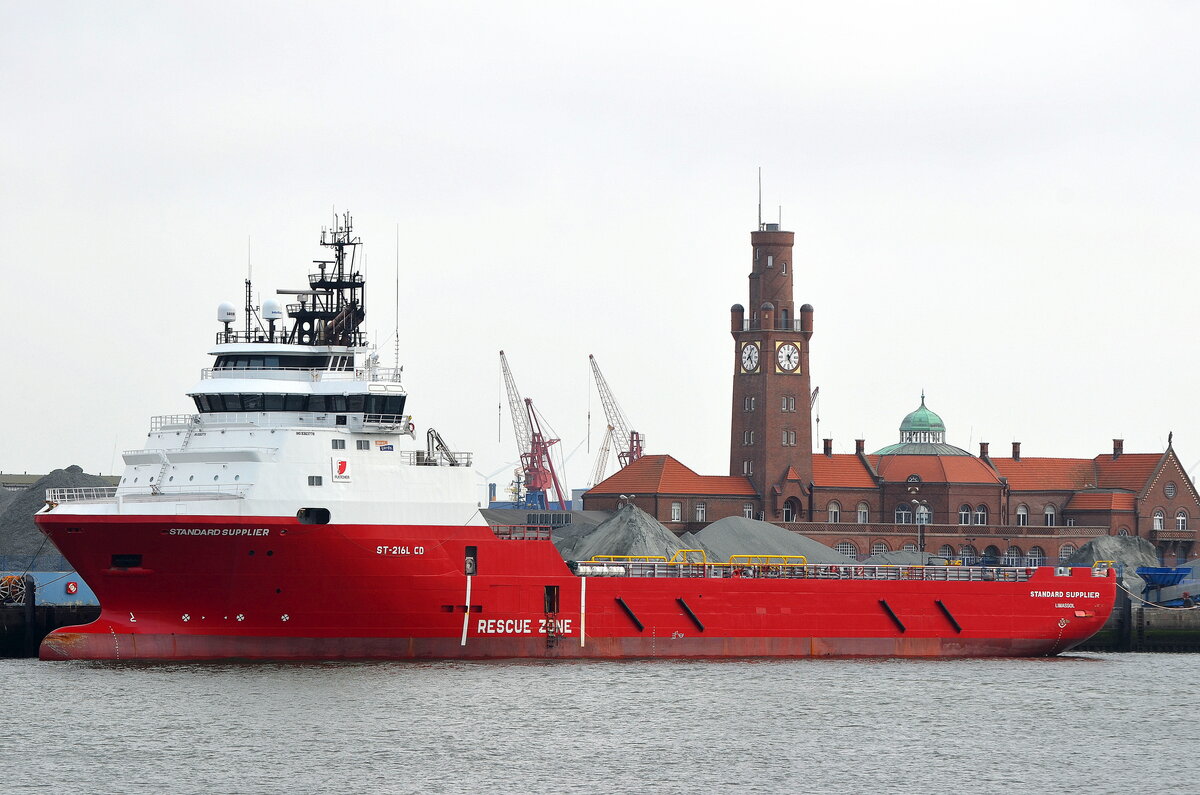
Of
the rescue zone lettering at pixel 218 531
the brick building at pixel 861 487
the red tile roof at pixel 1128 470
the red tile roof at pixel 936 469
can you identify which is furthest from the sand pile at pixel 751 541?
the rescue zone lettering at pixel 218 531

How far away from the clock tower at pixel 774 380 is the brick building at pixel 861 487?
0.19ft

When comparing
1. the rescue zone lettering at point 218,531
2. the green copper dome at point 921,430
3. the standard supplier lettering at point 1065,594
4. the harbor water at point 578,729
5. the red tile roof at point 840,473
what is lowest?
the harbor water at point 578,729

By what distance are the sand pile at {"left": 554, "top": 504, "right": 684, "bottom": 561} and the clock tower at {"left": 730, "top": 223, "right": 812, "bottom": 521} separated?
1574 centimetres

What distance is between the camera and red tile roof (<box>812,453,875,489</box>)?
10906cm

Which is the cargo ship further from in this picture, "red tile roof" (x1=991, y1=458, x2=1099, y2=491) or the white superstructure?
"red tile roof" (x1=991, y1=458, x2=1099, y2=491)

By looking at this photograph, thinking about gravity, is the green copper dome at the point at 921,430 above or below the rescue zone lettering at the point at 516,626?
above

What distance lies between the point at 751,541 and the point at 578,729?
5190 cm

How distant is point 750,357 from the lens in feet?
349

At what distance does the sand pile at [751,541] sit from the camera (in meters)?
94.3

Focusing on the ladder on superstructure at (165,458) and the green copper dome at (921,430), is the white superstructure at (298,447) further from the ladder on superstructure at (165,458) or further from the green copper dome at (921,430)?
the green copper dome at (921,430)

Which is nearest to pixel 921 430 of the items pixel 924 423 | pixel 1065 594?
pixel 924 423

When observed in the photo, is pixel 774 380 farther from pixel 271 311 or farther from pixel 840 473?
pixel 271 311

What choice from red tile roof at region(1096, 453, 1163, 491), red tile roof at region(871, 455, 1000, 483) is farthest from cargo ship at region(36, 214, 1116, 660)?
red tile roof at region(1096, 453, 1163, 491)

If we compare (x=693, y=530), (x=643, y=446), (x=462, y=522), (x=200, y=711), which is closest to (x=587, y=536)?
(x=693, y=530)
